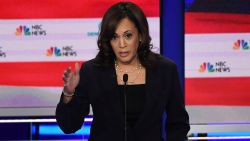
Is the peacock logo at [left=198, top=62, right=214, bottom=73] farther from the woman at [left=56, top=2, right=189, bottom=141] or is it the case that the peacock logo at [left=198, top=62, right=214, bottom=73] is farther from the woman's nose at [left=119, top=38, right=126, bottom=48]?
the woman's nose at [left=119, top=38, right=126, bottom=48]

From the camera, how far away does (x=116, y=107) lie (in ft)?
5.98

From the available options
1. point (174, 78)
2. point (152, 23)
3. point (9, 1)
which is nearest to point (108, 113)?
point (174, 78)

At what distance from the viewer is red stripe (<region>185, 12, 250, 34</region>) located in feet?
10.2

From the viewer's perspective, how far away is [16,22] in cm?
312

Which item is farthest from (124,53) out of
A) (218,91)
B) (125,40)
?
(218,91)

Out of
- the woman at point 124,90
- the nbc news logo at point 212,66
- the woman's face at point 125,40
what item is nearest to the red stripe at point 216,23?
the nbc news logo at point 212,66

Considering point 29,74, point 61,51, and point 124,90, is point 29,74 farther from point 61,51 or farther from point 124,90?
point 124,90

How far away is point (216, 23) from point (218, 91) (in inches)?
18.3

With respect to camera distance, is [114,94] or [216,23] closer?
[114,94]

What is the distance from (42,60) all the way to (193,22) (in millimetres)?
1059

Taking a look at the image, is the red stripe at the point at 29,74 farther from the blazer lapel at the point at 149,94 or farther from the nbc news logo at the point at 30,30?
the blazer lapel at the point at 149,94

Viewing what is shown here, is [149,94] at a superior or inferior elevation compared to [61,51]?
inferior

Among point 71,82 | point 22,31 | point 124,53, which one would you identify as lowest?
point 71,82

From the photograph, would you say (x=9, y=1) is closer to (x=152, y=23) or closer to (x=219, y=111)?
(x=152, y=23)
